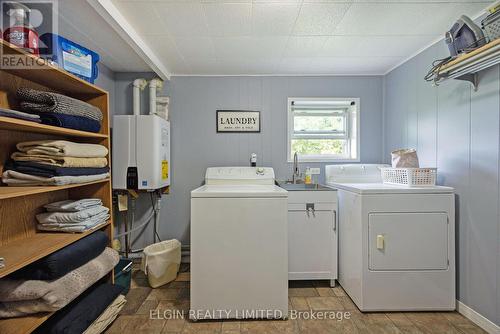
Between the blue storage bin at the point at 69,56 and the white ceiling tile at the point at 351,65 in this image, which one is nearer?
the blue storage bin at the point at 69,56

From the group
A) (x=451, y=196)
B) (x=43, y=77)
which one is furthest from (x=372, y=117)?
(x=43, y=77)

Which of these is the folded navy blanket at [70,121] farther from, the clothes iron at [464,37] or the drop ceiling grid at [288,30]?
the clothes iron at [464,37]

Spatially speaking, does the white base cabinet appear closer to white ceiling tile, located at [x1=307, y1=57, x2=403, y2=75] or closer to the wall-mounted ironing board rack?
the wall-mounted ironing board rack

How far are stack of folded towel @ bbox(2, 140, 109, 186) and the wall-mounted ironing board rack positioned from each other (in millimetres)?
2440

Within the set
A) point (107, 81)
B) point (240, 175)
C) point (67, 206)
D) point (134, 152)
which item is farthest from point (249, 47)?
point (67, 206)

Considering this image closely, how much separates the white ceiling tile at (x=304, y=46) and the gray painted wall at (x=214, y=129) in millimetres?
519

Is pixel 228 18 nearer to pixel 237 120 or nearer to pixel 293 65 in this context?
pixel 293 65

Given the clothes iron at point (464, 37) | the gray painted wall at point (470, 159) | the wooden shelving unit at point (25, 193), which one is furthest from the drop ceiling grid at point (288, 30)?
the wooden shelving unit at point (25, 193)

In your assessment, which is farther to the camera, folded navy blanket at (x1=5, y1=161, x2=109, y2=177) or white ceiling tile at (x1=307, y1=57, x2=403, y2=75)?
white ceiling tile at (x1=307, y1=57, x2=403, y2=75)

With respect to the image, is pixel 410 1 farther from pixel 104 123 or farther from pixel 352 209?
pixel 104 123

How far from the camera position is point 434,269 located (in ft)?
5.81

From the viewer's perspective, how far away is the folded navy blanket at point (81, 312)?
1.30m

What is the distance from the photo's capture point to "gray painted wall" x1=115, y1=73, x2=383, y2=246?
108 inches

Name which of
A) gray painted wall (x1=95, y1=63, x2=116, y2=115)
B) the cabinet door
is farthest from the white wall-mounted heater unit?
the cabinet door
